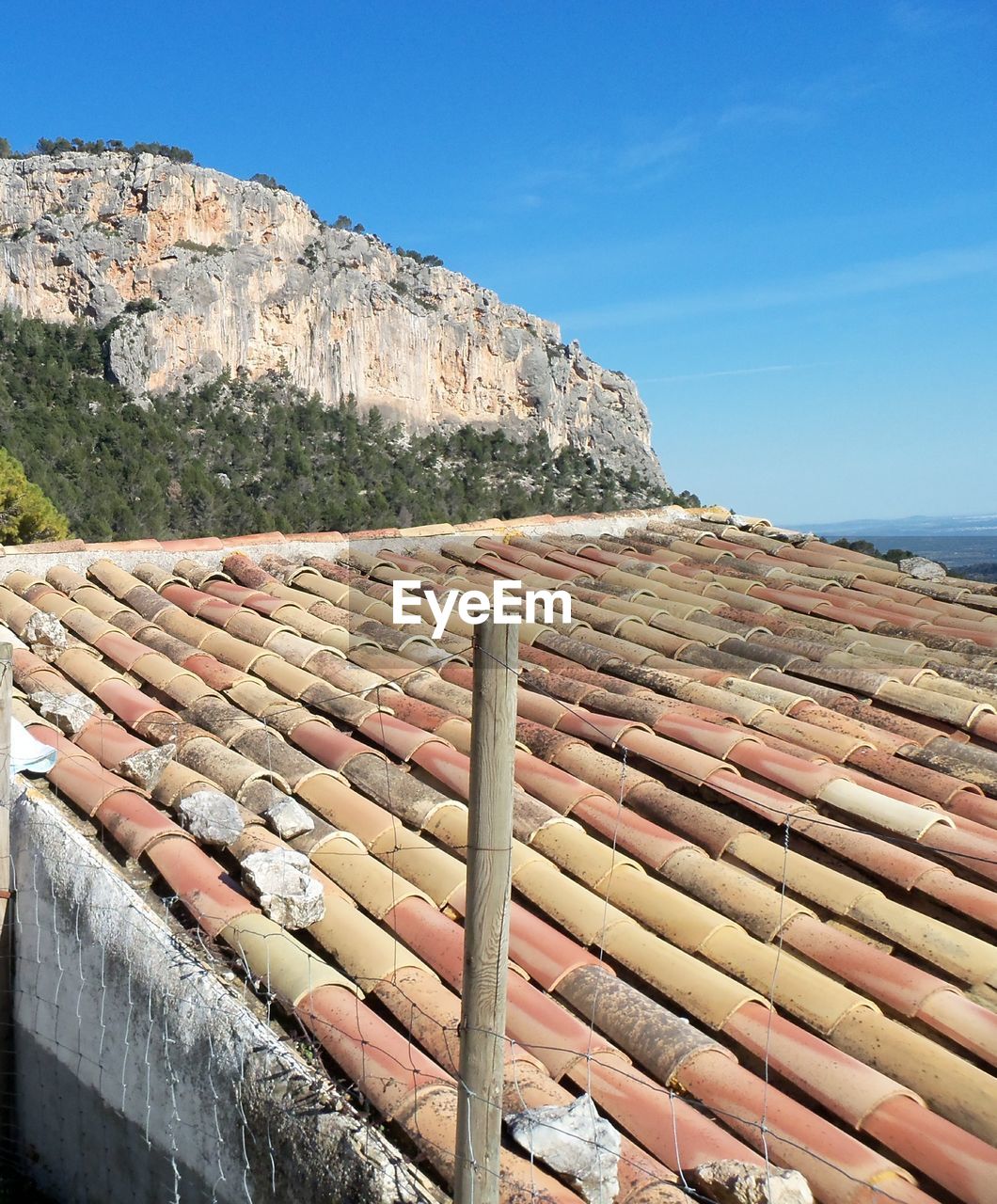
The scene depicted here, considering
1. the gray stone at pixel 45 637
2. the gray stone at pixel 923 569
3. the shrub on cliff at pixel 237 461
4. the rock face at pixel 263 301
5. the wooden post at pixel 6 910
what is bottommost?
the wooden post at pixel 6 910

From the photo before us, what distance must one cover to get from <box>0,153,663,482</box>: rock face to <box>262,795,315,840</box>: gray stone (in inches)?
2391

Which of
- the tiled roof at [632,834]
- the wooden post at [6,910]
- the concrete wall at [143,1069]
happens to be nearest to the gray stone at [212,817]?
the tiled roof at [632,834]

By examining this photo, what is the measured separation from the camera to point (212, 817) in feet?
10.5

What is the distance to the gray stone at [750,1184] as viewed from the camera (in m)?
1.87

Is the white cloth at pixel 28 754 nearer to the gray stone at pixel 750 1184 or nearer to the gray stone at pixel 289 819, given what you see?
the gray stone at pixel 289 819

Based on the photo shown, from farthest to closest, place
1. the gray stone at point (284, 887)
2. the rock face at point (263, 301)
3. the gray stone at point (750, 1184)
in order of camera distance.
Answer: the rock face at point (263, 301) → the gray stone at point (284, 887) → the gray stone at point (750, 1184)

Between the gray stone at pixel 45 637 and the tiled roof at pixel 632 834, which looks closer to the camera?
the tiled roof at pixel 632 834

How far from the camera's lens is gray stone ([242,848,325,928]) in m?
2.78

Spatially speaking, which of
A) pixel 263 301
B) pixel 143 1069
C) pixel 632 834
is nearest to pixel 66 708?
pixel 143 1069

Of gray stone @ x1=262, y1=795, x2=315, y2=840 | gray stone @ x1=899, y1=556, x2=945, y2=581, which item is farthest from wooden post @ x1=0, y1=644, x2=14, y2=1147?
gray stone @ x1=899, y1=556, x2=945, y2=581

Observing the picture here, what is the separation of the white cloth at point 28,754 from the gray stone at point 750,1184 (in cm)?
273

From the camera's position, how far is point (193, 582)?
607cm

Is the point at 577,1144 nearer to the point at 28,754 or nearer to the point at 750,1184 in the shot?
the point at 750,1184

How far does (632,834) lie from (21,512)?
731 inches
